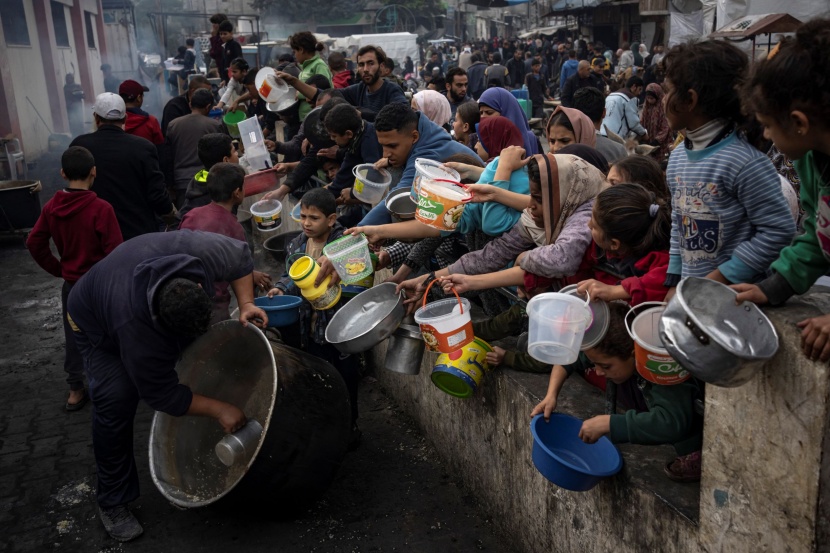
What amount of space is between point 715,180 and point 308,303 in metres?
2.70

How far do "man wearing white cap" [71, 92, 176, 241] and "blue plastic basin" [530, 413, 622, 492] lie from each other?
14.4 feet

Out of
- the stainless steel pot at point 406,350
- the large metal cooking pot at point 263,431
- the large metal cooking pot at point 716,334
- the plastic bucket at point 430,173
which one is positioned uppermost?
the plastic bucket at point 430,173

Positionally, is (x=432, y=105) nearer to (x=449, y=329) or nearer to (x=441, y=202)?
(x=441, y=202)

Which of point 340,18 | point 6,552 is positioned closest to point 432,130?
point 6,552

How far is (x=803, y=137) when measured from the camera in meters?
2.05

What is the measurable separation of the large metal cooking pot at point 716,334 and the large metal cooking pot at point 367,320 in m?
1.87

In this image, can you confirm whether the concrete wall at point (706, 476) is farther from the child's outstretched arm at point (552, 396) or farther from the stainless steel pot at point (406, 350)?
the stainless steel pot at point (406, 350)

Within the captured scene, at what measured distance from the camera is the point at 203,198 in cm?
661

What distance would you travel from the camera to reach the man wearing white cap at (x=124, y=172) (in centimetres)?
618

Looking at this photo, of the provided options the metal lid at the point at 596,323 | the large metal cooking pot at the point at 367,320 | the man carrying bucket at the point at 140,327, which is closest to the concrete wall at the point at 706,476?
the metal lid at the point at 596,323

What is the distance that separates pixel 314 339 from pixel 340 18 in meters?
56.1

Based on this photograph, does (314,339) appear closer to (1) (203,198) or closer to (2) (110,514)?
(2) (110,514)

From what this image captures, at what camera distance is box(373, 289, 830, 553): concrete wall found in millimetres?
2029

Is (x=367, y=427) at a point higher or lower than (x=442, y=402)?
lower
